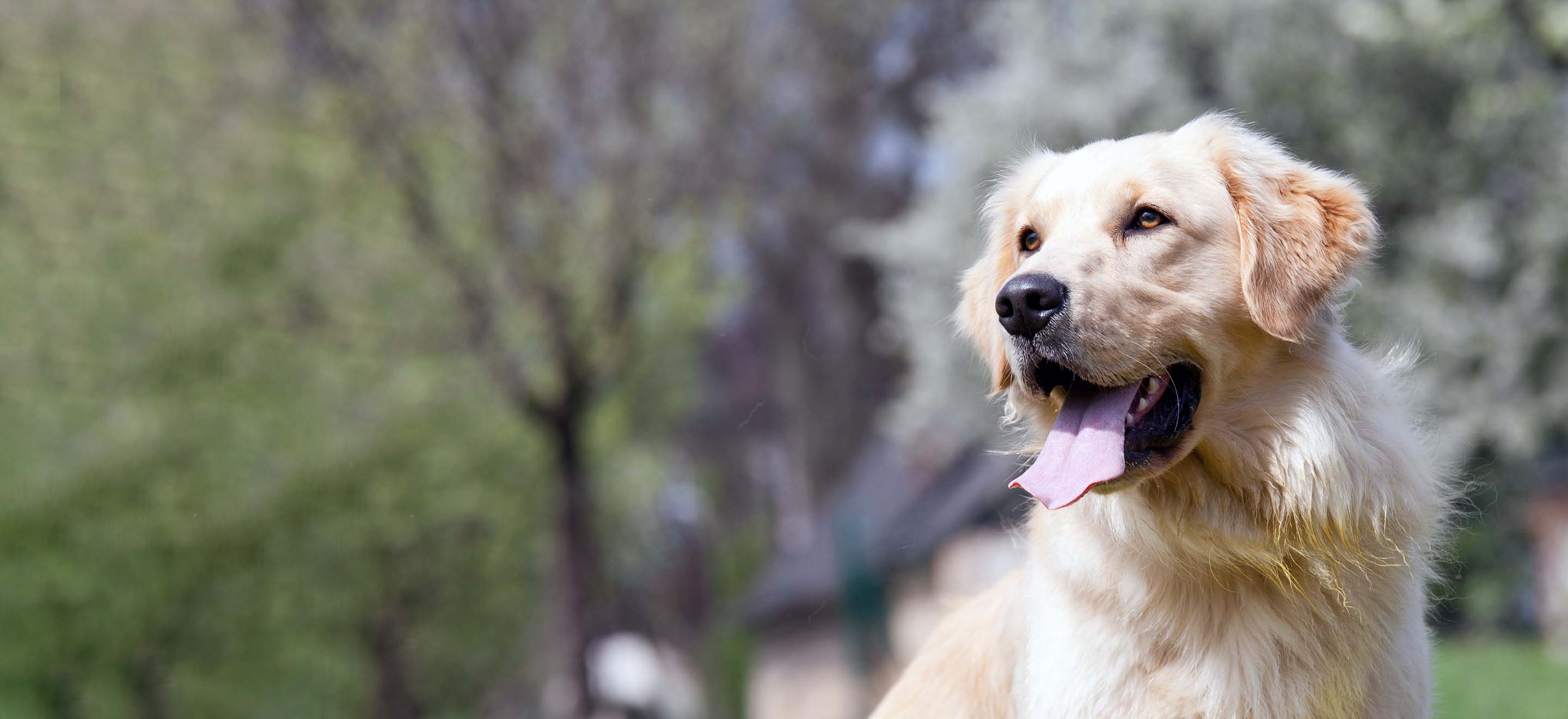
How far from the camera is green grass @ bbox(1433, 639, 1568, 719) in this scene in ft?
30.1

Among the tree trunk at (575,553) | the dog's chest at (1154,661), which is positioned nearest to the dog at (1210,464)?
the dog's chest at (1154,661)

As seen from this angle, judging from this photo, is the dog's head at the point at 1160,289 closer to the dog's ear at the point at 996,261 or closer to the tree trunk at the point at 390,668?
the dog's ear at the point at 996,261

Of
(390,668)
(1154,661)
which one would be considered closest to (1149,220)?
(1154,661)

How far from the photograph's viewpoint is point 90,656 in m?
19.2

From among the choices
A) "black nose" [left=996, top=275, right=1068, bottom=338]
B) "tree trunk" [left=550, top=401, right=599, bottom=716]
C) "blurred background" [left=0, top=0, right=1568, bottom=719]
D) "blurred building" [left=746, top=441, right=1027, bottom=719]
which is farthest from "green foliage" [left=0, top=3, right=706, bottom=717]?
"black nose" [left=996, top=275, right=1068, bottom=338]

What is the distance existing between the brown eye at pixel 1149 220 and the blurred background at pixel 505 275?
730 cm

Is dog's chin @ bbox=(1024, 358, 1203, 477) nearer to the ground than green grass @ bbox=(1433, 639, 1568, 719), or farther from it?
farther from it

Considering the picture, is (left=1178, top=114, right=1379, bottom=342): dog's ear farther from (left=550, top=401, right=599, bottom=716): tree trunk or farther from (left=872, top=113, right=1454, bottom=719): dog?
(left=550, top=401, right=599, bottom=716): tree trunk

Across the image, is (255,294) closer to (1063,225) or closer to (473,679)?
(473,679)

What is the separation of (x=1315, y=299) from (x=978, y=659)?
1.34m

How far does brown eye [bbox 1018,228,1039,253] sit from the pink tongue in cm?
54

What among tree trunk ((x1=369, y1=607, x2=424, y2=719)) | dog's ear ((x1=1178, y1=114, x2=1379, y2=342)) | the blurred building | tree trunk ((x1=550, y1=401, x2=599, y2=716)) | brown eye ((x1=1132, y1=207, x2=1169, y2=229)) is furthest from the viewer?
tree trunk ((x1=369, y1=607, x2=424, y2=719))

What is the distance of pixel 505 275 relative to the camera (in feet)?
57.7

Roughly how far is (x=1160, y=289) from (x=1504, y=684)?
8952 mm
